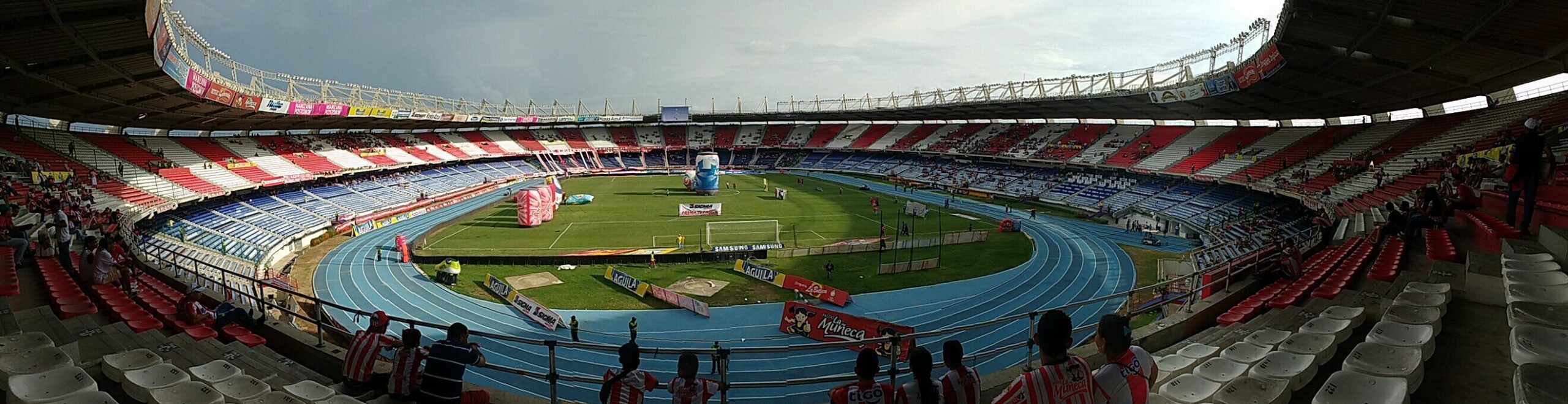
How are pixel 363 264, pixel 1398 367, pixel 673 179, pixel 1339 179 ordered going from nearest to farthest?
pixel 1398 367
pixel 363 264
pixel 1339 179
pixel 673 179

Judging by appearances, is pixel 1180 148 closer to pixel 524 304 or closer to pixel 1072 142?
pixel 1072 142

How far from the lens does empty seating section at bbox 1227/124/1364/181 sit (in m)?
32.5

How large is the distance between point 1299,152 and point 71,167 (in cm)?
5854

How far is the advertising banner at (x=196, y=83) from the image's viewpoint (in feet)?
66.6

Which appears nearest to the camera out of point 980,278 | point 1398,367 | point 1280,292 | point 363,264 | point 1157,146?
point 1398,367

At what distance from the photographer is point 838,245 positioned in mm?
26828

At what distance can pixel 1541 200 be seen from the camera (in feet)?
31.6

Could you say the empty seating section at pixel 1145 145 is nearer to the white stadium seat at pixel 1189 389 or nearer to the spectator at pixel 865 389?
the white stadium seat at pixel 1189 389

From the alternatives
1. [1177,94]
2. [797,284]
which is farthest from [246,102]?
[1177,94]

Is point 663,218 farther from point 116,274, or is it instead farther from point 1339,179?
point 1339,179

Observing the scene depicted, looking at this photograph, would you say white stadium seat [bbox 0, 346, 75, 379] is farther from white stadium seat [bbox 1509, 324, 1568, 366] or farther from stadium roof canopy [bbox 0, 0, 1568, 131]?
white stadium seat [bbox 1509, 324, 1568, 366]

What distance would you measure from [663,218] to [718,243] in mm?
8217

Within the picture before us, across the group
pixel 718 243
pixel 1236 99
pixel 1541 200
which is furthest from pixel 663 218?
pixel 1541 200

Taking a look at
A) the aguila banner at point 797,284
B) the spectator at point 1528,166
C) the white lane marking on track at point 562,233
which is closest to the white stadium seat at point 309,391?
the spectator at point 1528,166
